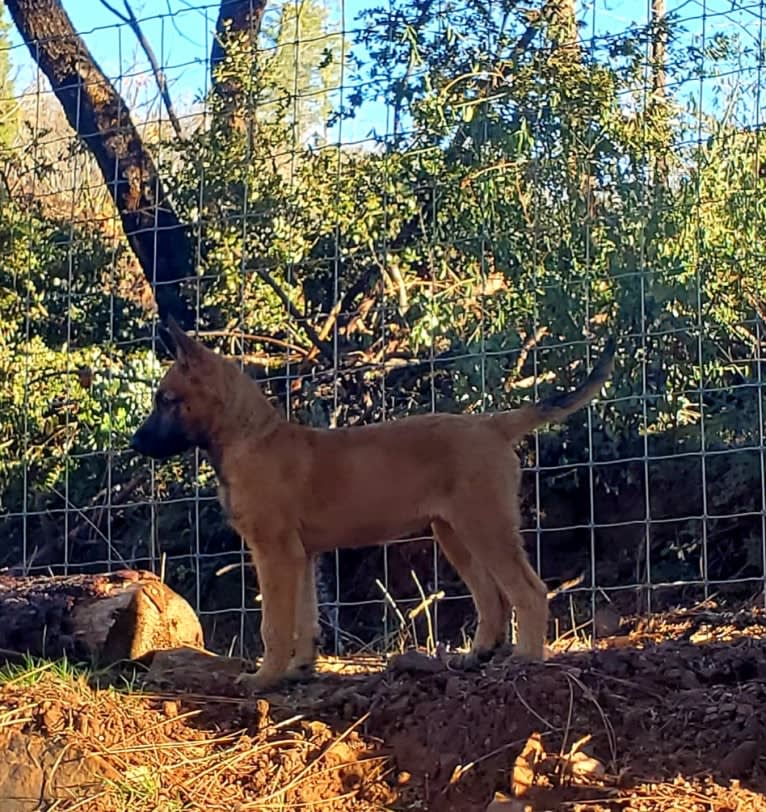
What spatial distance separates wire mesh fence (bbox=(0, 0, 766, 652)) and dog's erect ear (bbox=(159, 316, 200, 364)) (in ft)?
5.04

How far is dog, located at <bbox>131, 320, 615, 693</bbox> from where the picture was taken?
540cm

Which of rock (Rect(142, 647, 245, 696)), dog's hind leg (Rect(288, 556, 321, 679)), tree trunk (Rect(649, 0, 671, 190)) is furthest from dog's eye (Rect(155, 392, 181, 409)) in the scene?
tree trunk (Rect(649, 0, 671, 190))

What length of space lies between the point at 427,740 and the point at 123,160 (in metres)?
5.33

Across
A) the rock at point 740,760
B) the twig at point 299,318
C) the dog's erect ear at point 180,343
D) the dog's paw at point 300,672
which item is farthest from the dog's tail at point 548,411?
the twig at point 299,318

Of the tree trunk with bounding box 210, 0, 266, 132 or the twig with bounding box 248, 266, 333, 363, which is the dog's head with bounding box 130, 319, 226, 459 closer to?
the twig with bounding box 248, 266, 333, 363

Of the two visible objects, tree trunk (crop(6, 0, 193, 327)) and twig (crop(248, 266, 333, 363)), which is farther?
tree trunk (crop(6, 0, 193, 327))

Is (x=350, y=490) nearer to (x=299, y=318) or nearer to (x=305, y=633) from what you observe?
(x=305, y=633)

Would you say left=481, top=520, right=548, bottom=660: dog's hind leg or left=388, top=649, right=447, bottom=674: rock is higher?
left=481, top=520, right=548, bottom=660: dog's hind leg

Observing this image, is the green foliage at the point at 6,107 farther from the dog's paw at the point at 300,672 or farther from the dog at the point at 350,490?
the dog's paw at the point at 300,672

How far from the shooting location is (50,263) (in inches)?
337

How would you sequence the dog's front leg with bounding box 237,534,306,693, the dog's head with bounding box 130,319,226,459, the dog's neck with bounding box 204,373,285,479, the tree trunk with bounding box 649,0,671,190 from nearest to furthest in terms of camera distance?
1. the dog's front leg with bounding box 237,534,306,693
2. the dog's neck with bounding box 204,373,285,479
3. the dog's head with bounding box 130,319,226,459
4. the tree trunk with bounding box 649,0,671,190

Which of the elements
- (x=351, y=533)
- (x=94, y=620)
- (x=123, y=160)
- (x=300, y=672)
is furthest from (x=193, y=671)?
(x=123, y=160)

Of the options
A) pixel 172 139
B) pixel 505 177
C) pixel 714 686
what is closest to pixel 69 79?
pixel 172 139

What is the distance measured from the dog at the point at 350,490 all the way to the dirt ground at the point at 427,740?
0.53 meters
